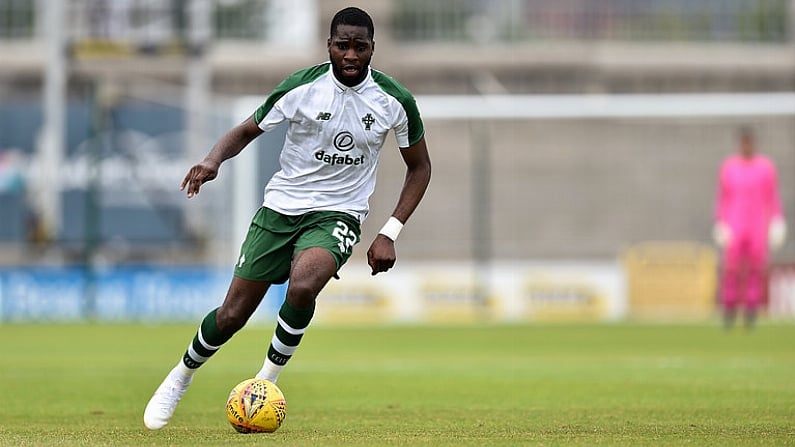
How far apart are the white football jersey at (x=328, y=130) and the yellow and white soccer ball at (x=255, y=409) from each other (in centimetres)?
105

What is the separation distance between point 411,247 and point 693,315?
252 inches

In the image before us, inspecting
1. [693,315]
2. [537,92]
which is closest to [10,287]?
[693,315]

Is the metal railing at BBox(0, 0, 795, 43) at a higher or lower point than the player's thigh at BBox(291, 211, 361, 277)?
higher

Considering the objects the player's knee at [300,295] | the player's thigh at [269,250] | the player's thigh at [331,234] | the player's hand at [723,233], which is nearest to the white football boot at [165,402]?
the player's thigh at [269,250]

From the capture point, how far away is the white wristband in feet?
27.5

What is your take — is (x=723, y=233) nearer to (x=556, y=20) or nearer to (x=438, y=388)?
(x=438, y=388)

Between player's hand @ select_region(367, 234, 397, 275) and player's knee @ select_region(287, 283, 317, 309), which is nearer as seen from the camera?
player's knee @ select_region(287, 283, 317, 309)

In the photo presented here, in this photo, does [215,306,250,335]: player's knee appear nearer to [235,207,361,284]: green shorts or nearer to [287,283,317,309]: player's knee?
[235,207,361,284]: green shorts

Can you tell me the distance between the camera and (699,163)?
30.4m

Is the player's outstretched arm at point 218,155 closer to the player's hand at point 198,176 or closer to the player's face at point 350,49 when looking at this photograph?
the player's hand at point 198,176

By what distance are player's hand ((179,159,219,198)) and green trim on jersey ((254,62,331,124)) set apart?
0.51 meters

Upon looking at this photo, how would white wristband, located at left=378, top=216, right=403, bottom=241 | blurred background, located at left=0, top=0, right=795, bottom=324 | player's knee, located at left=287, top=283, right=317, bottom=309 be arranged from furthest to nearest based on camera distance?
blurred background, located at left=0, top=0, right=795, bottom=324, white wristband, located at left=378, top=216, right=403, bottom=241, player's knee, located at left=287, top=283, right=317, bottom=309

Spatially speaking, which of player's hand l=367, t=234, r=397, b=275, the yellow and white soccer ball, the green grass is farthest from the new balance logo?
the green grass

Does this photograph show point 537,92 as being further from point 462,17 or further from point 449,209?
point 449,209
